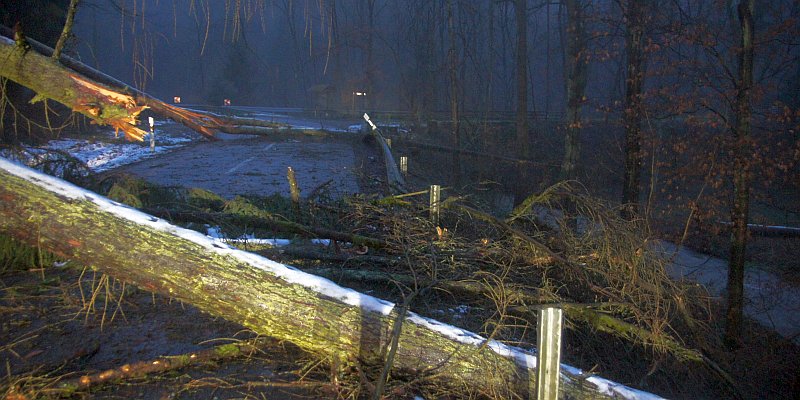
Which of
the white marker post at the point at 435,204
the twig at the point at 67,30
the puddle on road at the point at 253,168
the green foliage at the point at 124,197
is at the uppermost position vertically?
the twig at the point at 67,30

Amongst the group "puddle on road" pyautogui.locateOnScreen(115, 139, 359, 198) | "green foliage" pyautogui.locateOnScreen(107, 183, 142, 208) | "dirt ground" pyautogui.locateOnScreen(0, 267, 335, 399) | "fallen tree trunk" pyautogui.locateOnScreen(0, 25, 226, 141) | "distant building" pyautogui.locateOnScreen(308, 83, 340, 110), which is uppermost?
"distant building" pyautogui.locateOnScreen(308, 83, 340, 110)

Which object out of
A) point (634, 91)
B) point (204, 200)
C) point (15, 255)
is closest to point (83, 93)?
point (15, 255)

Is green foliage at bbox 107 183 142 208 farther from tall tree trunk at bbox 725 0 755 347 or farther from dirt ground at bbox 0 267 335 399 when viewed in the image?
tall tree trunk at bbox 725 0 755 347

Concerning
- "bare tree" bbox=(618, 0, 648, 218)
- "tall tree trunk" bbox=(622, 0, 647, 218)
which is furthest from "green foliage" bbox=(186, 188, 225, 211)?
"bare tree" bbox=(618, 0, 648, 218)

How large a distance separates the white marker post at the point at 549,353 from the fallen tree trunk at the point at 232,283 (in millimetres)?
584

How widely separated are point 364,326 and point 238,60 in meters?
57.3

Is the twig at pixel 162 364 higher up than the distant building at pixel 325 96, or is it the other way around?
the distant building at pixel 325 96

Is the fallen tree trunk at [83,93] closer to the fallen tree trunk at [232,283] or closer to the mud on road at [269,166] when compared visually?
the fallen tree trunk at [232,283]

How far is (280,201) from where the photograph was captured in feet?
25.0

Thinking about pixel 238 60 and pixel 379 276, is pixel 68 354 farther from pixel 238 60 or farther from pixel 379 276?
pixel 238 60

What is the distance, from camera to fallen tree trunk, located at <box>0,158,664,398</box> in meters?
3.31

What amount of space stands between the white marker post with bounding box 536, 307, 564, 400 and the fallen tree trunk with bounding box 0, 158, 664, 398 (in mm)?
584

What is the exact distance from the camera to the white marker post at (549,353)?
101 inches

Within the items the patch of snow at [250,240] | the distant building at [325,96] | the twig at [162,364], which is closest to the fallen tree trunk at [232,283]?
the twig at [162,364]
